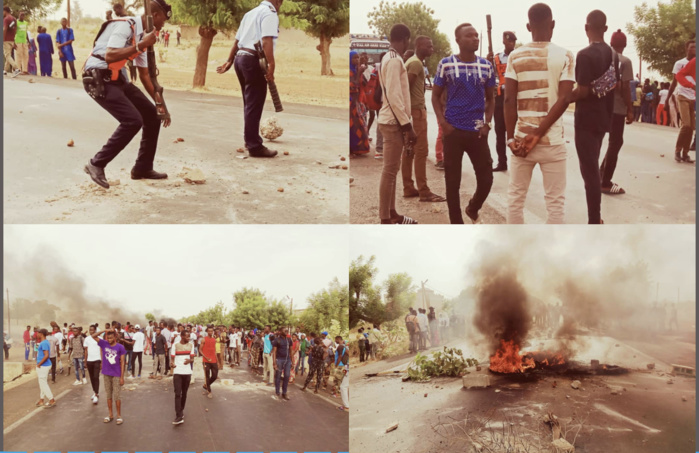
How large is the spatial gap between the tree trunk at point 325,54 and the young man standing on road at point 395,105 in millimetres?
3276

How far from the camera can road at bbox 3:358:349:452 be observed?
5992 mm

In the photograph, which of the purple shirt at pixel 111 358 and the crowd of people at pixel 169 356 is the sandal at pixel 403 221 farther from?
the purple shirt at pixel 111 358

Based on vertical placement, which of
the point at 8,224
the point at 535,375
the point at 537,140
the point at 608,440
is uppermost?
the point at 537,140

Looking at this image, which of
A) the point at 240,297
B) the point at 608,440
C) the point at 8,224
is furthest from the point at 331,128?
the point at 608,440

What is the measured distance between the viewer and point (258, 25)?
6.64 metres

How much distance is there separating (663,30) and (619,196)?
1.79 m

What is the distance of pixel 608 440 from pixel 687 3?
15.1 feet

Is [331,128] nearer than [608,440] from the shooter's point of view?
No

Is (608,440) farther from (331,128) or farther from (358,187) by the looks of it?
(331,128)

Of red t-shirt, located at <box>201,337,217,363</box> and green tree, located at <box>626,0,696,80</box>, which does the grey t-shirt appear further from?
red t-shirt, located at <box>201,337,217,363</box>

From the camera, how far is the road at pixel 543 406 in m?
6.28

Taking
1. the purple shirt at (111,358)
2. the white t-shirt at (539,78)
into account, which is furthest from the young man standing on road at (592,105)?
the purple shirt at (111,358)

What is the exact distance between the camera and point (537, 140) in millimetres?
5816

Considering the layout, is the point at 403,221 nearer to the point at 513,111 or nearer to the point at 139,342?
the point at 513,111
